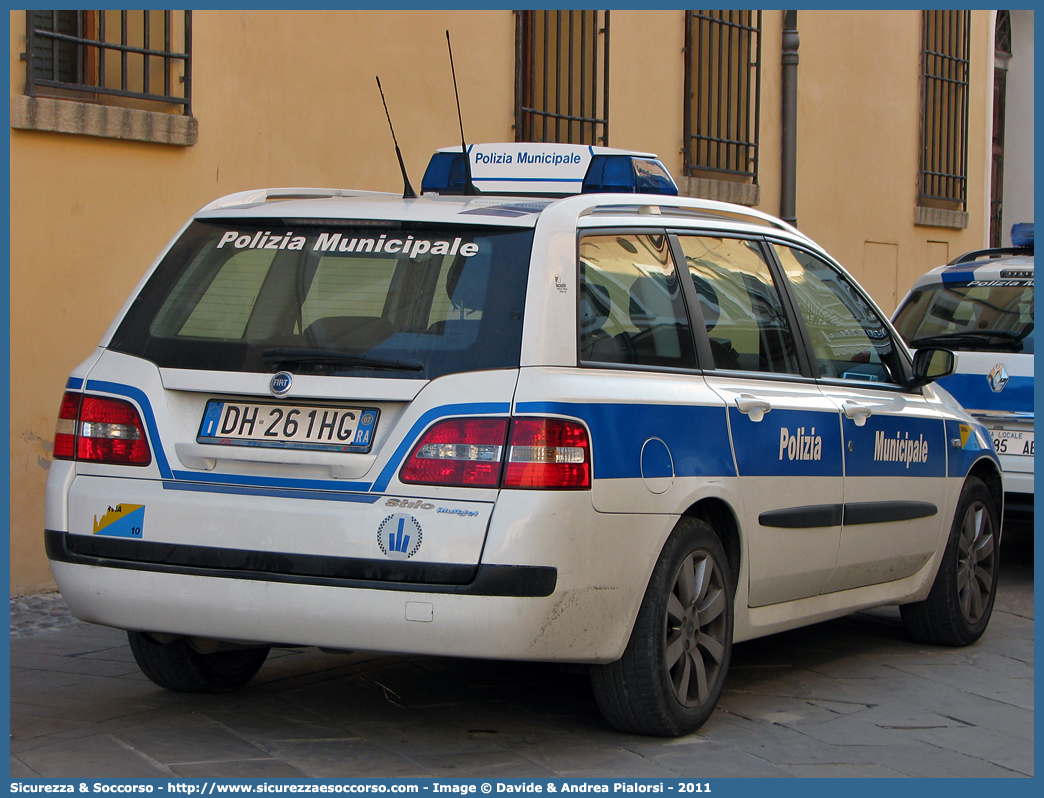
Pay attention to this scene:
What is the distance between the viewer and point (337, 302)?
4266 mm

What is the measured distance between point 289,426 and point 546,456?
0.76 metres

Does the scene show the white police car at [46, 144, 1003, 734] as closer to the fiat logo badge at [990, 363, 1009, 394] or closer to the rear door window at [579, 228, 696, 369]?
the rear door window at [579, 228, 696, 369]

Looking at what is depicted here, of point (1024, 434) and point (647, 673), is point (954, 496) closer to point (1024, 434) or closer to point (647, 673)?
point (1024, 434)

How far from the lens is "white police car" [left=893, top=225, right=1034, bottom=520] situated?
25.4 ft

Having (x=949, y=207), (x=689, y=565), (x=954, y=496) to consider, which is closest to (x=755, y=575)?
(x=689, y=565)

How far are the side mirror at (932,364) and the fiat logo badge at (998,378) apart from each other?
203cm

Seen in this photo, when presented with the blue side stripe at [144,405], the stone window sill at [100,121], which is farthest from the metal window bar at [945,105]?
the blue side stripe at [144,405]

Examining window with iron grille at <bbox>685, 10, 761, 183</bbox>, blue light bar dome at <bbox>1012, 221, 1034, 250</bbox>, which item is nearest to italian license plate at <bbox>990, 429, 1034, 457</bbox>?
blue light bar dome at <bbox>1012, 221, 1034, 250</bbox>

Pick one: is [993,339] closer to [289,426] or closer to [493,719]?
[493,719]

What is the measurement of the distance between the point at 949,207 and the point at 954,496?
10654mm

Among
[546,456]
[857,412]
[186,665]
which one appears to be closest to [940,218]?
[857,412]

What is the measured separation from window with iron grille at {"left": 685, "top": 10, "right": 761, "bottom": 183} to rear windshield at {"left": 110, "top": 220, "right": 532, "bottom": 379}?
803 centimetres

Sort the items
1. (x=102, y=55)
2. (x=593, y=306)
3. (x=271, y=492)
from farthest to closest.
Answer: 1. (x=102, y=55)
2. (x=593, y=306)
3. (x=271, y=492)

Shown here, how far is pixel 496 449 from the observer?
3.93m
